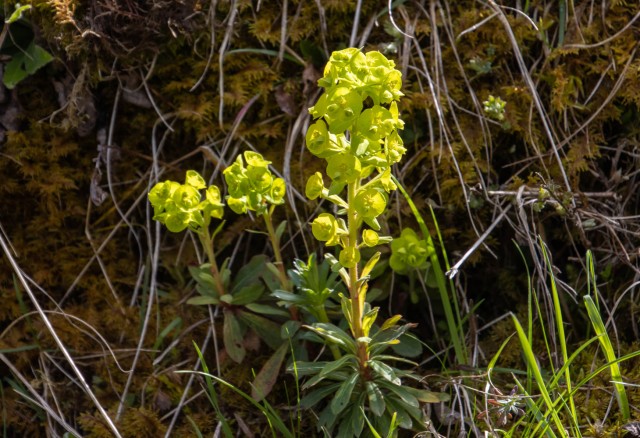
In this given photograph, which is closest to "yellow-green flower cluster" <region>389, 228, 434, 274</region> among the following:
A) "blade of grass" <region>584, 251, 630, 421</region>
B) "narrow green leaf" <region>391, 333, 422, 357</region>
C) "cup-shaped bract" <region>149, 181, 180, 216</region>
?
"narrow green leaf" <region>391, 333, 422, 357</region>

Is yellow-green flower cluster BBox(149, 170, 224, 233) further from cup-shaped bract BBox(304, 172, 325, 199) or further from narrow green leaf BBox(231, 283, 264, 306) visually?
cup-shaped bract BBox(304, 172, 325, 199)

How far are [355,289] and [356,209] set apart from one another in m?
0.23

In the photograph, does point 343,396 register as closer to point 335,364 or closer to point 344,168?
point 335,364

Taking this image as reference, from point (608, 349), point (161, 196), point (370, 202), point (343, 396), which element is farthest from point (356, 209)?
point (608, 349)

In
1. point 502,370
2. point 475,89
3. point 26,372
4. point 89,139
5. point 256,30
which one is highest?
point 256,30

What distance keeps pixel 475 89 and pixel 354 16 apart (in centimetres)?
47

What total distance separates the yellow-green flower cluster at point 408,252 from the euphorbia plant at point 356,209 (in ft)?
0.74

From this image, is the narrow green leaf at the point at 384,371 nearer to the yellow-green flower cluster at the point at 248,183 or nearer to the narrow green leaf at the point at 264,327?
the narrow green leaf at the point at 264,327

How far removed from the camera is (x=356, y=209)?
1764 mm

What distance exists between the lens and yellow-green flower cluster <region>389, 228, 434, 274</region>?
2178 millimetres

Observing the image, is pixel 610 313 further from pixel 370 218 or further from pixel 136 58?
pixel 136 58

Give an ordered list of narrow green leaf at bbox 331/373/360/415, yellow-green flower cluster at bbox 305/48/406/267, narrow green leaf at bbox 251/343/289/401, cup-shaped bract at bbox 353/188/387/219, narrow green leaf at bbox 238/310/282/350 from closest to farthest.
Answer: yellow-green flower cluster at bbox 305/48/406/267
cup-shaped bract at bbox 353/188/387/219
narrow green leaf at bbox 331/373/360/415
narrow green leaf at bbox 251/343/289/401
narrow green leaf at bbox 238/310/282/350

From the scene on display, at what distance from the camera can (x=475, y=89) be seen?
8.02 ft

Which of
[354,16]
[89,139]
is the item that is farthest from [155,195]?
[354,16]
